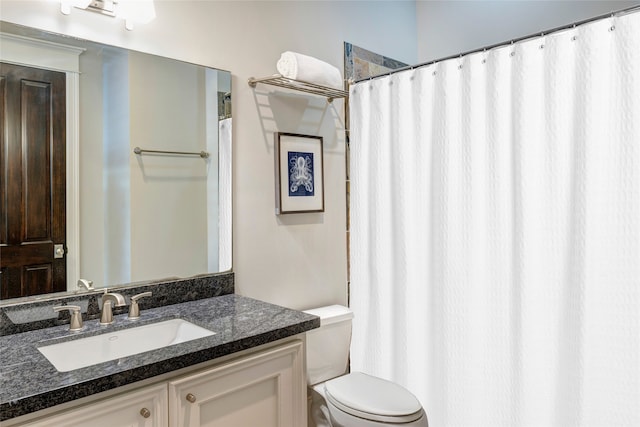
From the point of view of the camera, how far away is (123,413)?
3.85 ft

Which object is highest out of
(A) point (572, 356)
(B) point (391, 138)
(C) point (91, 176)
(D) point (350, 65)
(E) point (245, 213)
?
(D) point (350, 65)

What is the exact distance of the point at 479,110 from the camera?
79.9 inches

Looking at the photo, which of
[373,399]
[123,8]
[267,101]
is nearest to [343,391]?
[373,399]

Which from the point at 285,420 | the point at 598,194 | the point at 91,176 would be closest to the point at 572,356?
the point at 598,194

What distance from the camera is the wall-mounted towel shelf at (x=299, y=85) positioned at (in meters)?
2.10

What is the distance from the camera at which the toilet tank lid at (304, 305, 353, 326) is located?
224 cm

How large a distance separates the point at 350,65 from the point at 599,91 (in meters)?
1.37

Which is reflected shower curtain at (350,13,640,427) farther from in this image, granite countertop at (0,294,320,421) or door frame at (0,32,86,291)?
door frame at (0,32,86,291)

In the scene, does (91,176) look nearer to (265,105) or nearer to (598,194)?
(265,105)

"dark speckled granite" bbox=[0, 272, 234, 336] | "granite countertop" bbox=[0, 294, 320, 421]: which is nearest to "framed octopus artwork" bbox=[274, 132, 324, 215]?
"dark speckled granite" bbox=[0, 272, 234, 336]

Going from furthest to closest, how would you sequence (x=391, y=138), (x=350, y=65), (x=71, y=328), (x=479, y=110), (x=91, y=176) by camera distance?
(x=350, y=65)
(x=391, y=138)
(x=479, y=110)
(x=91, y=176)
(x=71, y=328)

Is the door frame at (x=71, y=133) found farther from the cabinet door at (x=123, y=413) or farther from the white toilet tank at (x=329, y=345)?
the white toilet tank at (x=329, y=345)

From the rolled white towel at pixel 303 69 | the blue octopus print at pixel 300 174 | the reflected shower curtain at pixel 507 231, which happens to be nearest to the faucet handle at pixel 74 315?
the blue octopus print at pixel 300 174

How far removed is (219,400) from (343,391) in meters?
0.70
